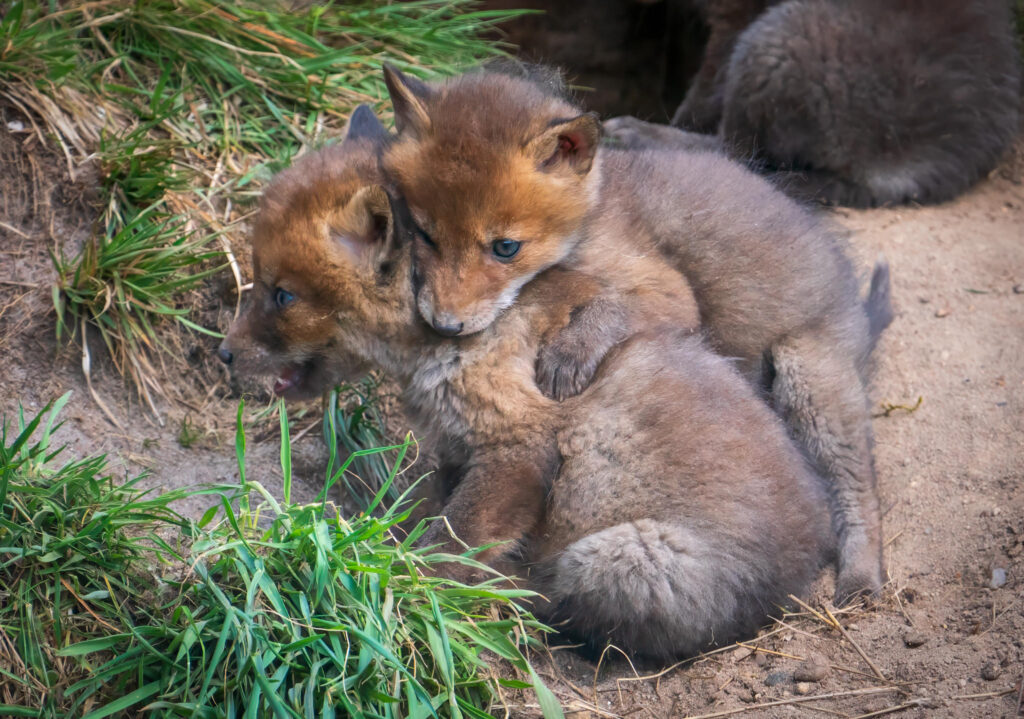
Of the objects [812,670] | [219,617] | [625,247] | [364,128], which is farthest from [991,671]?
[364,128]

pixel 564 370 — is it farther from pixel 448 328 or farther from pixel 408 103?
pixel 408 103

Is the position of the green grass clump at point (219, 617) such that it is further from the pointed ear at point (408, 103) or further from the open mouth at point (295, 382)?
the pointed ear at point (408, 103)

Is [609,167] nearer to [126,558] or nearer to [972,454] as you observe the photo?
[972,454]

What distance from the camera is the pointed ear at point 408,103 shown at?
3324 mm

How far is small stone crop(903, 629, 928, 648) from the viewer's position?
3195 millimetres

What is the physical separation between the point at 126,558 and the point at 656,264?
224 cm

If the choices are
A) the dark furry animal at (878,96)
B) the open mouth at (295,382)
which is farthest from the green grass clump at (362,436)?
the dark furry animal at (878,96)

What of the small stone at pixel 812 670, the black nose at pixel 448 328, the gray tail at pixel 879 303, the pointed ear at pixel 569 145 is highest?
the pointed ear at pixel 569 145

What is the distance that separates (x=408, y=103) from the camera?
11.0 ft

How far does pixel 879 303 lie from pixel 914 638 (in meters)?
1.94

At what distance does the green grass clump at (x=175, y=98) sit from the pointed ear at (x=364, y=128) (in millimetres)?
987

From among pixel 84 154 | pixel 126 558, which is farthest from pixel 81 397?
pixel 126 558

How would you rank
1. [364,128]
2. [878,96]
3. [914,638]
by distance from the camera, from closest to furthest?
[914,638] → [364,128] → [878,96]

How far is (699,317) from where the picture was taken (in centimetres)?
378
